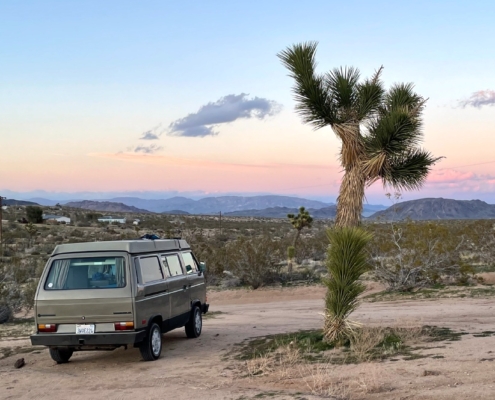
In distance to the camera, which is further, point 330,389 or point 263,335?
point 263,335

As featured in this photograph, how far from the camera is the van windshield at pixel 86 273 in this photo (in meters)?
10.4

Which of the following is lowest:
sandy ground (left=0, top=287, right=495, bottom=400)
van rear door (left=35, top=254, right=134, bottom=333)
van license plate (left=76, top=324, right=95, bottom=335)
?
sandy ground (left=0, top=287, right=495, bottom=400)

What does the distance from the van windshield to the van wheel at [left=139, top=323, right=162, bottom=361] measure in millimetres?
1143

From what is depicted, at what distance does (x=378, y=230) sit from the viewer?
28328 millimetres

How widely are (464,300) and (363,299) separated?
4024 mm

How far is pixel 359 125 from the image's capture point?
40.2ft

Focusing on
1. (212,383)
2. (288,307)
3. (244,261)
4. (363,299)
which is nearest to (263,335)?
(212,383)

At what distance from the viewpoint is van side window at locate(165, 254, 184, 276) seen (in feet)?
40.0

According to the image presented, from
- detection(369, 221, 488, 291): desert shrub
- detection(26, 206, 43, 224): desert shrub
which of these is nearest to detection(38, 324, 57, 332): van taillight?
detection(369, 221, 488, 291): desert shrub

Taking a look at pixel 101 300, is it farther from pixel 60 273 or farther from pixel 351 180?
pixel 351 180

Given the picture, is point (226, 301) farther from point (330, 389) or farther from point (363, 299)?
point (330, 389)

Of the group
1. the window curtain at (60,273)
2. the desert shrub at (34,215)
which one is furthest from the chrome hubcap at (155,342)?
the desert shrub at (34,215)

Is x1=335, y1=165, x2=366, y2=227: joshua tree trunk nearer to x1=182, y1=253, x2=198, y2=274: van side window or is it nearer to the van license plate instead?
x1=182, y1=253, x2=198, y2=274: van side window

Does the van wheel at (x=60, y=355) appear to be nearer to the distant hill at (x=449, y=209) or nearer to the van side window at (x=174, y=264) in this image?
the van side window at (x=174, y=264)
